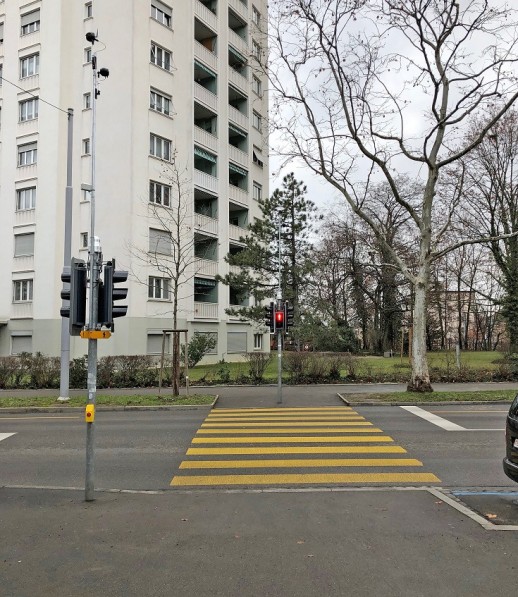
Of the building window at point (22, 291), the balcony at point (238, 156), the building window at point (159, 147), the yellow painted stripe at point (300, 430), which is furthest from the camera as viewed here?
the balcony at point (238, 156)

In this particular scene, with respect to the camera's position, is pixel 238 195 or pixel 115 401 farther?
pixel 238 195

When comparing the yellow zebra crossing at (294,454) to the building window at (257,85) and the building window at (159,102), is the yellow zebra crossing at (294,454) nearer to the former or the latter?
the building window at (159,102)

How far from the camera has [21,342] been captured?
1250 inches

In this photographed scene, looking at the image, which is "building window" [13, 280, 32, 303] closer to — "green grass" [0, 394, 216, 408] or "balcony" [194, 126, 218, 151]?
"balcony" [194, 126, 218, 151]

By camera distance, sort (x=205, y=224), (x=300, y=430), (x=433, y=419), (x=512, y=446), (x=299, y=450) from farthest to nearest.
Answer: (x=205, y=224) < (x=433, y=419) < (x=300, y=430) < (x=299, y=450) < (x=512, y=446)

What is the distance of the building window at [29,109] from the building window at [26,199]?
4.50 metres

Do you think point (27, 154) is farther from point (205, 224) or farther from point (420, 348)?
point (420, 348)

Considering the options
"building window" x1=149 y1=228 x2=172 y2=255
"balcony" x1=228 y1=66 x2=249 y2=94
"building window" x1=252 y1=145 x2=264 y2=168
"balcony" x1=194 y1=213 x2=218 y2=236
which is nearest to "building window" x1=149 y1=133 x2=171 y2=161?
"balcony" x1=194 y1=213 x2=218 y2=236

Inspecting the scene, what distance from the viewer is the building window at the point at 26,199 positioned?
106 feet

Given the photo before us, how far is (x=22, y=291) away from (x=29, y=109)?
11.5 metres

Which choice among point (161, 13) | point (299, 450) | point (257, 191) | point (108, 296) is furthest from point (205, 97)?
point (108, 296)

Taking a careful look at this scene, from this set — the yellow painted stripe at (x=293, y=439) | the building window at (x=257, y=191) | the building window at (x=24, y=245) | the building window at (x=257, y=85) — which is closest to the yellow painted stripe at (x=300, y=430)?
the yellow painted stripe at (x=293, y=439)

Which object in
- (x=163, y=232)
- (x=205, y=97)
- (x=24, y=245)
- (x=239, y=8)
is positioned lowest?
(x=24, y=245)

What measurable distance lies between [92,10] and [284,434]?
30829 millimetres
